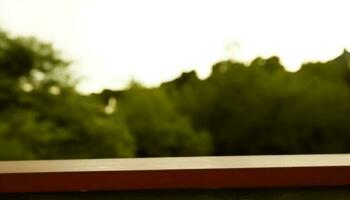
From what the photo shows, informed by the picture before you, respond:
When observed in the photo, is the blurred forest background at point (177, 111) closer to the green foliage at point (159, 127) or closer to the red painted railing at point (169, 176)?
the green foliage at point (159, 127)

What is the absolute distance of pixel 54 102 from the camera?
6.28ft

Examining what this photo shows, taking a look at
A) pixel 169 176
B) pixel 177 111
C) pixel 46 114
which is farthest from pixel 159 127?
pixel 169 176

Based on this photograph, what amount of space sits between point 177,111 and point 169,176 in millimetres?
946

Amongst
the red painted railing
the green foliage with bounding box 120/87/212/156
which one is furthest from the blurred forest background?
the red painted railing

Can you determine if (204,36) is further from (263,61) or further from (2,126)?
(2,126)

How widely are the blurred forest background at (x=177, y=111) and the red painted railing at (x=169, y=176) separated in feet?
2.35

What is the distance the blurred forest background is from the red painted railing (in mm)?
717

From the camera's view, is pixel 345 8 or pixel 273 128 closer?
pixel 273 128

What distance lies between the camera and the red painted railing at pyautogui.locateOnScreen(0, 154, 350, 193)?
33.9 inches

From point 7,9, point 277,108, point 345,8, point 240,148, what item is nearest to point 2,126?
point 7,9

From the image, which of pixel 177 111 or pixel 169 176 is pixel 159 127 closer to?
pixel 177 111

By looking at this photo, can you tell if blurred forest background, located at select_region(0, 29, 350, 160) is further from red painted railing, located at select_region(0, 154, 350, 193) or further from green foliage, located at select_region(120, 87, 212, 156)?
red painted railing, located at select_region(0, 154, 350, 193)

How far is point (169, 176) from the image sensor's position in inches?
34.6

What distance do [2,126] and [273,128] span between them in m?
0.80
